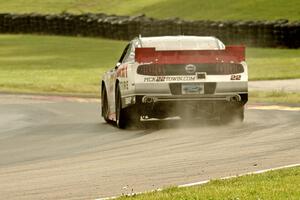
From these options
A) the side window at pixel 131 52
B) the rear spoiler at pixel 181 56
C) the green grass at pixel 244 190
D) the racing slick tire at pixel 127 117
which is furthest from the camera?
the side window at pixel 131 52

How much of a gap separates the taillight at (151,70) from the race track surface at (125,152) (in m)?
0.90

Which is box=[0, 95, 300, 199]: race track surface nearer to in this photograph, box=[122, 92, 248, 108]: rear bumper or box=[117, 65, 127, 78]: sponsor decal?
box=[122, 92, 248, 108]: rear bumper

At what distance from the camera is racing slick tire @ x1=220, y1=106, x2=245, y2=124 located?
58.2 feet

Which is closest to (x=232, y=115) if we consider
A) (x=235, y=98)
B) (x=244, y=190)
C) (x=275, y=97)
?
(x=235, y=98)

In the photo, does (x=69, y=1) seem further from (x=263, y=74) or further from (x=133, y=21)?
(x=263, y=74)

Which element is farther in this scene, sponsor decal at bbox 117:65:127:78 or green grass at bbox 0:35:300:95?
green grass at bbox 0:35:300:95

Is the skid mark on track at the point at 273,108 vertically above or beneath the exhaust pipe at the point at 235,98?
beneath

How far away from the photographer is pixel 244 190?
9570 millimetres

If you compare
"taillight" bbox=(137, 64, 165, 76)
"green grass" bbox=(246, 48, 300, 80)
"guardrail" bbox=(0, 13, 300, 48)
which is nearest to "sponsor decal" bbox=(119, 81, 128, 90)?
"taillight" bbox=(137, 64, 165, 76)

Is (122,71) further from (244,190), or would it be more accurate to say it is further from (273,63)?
(273,63)

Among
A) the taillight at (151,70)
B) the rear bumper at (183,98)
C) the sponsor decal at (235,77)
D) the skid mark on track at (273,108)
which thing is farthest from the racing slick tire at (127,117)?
the skid mark on track at (273,108)

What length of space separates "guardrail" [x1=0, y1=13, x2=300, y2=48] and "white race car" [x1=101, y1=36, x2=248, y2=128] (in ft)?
84.1

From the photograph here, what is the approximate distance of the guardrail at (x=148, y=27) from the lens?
1735 inches

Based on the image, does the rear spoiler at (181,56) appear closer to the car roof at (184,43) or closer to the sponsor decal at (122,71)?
the sponsor decal at (122,71)
